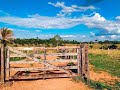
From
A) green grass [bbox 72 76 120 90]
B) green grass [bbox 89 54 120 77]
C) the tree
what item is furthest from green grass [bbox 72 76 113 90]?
the tree

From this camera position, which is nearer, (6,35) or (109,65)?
(109,65)

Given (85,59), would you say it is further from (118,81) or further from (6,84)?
(6,84)

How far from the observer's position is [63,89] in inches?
449

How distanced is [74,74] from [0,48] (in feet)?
13.9

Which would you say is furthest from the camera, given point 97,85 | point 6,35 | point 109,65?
point 6,35

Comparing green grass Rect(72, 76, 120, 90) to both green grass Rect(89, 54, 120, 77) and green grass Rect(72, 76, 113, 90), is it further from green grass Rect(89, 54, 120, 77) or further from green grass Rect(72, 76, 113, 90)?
green grass Rect(89, 54, 120, 77)

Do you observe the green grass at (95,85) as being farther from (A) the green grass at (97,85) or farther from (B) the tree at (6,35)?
(B) the tree at (6,35)

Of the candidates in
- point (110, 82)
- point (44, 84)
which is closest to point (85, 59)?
point (110, 82)

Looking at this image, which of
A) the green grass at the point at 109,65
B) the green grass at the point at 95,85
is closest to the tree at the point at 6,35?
the green grass at the point at 109,65

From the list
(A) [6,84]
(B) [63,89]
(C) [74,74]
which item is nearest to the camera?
(B) [63,89]

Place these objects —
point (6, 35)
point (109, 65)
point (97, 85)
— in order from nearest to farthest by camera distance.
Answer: point (97, 85)
point (109, 65)
point (6, 35)

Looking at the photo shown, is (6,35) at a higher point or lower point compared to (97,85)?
higher

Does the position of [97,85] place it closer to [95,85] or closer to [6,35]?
[95,85]

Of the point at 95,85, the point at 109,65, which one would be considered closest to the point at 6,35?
the point at 109,65
